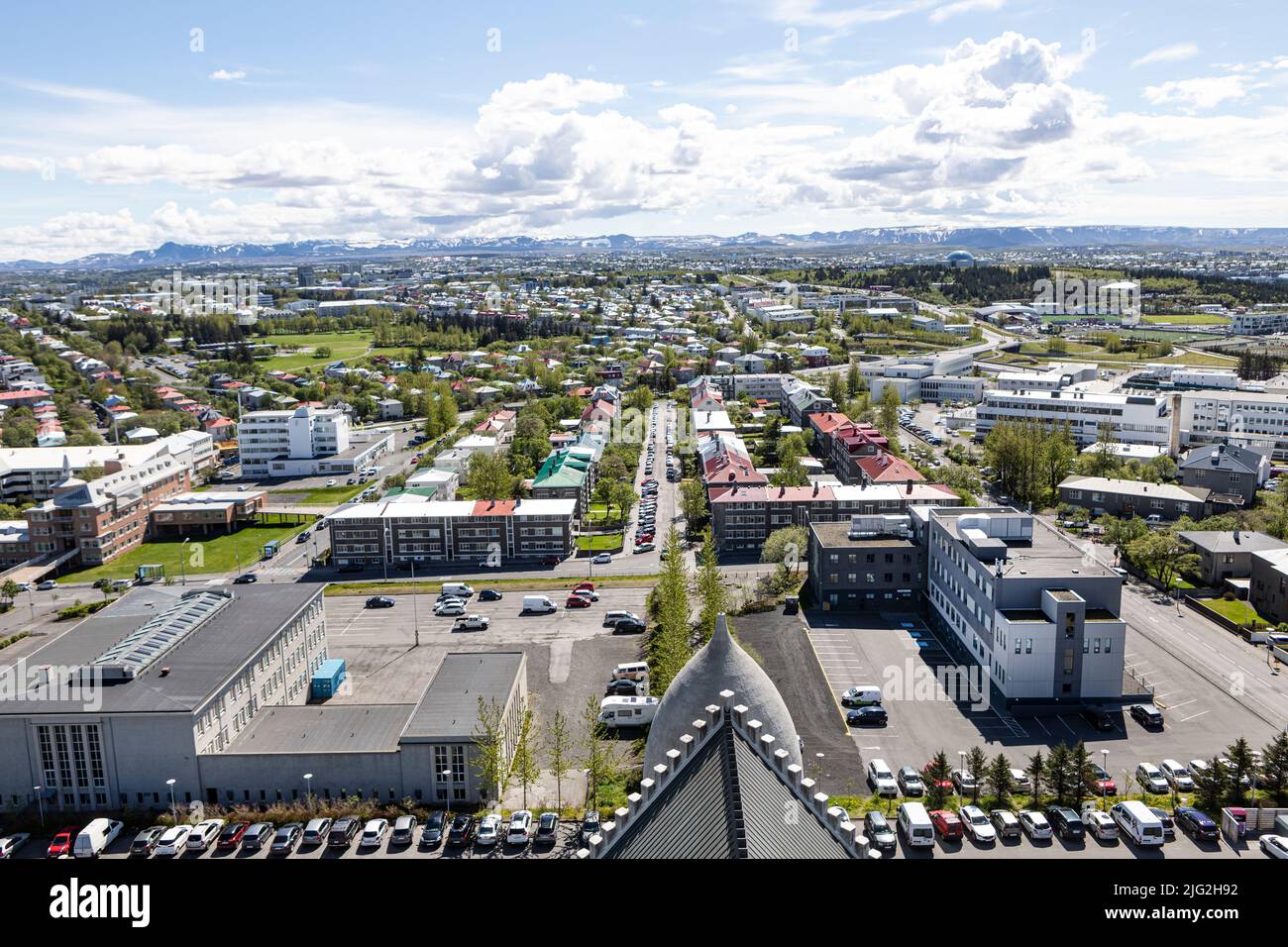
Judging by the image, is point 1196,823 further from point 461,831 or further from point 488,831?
point 461,831

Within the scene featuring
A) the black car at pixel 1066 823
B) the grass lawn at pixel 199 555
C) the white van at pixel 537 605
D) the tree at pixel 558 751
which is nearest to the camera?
the black car at pixel 1066 823

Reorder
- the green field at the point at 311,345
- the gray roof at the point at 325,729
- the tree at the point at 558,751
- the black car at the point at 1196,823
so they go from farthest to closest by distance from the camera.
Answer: the green field at the point at 311,345, the gray roof at the point at 325,729, the tree at the point at 558,751, the black car at the point at 1196,823

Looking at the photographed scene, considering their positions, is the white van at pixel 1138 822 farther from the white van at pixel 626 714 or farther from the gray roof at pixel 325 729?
the gray roof at pixel 325 729

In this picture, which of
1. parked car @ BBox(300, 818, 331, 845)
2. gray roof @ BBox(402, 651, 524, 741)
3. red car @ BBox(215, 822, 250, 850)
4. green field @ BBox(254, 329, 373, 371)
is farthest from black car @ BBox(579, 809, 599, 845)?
green field @ BBox(254, 329, 373, 371)

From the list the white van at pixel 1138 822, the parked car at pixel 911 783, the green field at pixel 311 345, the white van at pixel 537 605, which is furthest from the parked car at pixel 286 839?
the green field at pixel 311 345

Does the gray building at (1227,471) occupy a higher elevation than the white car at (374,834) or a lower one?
higher

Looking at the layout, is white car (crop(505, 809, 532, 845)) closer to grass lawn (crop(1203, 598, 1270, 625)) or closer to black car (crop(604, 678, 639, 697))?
black car (crop(604, 678, 639, 697))

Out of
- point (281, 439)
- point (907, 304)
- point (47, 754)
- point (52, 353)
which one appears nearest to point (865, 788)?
point (47, 754)
